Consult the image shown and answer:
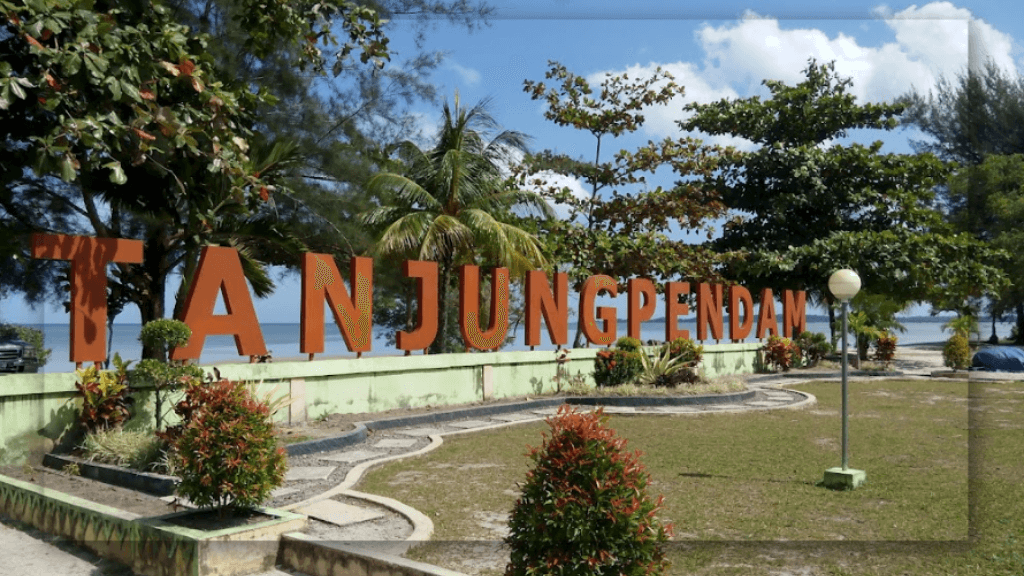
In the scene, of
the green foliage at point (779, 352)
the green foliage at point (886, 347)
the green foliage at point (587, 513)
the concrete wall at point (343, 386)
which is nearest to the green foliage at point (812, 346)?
the green foliage at point (779, 352)

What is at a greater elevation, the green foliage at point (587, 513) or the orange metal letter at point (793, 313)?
the orange metal letter at point (793, 313)

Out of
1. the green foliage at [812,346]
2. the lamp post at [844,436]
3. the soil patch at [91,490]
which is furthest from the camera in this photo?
the green foliage at [812,346]

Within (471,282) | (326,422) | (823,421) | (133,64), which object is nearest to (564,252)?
(471,282)

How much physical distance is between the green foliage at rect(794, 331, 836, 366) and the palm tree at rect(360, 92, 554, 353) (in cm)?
1297

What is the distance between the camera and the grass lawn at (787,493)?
229 inches

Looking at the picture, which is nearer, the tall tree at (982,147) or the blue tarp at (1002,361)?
the tall tree at (982,147)

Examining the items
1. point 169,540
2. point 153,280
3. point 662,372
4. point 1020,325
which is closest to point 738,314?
point 662,372

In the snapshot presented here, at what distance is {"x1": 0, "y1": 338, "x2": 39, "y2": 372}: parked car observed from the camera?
762 inches

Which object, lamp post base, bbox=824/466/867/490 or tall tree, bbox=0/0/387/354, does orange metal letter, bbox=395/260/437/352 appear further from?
lamp post base, bbox=824/466/867/490

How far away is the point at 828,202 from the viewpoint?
31219 mm

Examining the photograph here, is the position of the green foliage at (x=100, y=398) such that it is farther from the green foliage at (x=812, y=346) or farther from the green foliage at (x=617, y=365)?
the green foliage at (x=812, y=346)

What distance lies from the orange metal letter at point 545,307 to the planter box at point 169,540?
36.6ft

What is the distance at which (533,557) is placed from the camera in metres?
A: 4.17

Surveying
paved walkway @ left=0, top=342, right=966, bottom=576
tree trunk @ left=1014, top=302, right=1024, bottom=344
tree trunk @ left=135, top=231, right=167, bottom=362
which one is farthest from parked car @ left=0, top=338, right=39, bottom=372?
tree trunk @ left=1014, top=302, right=1024, bottom=344
